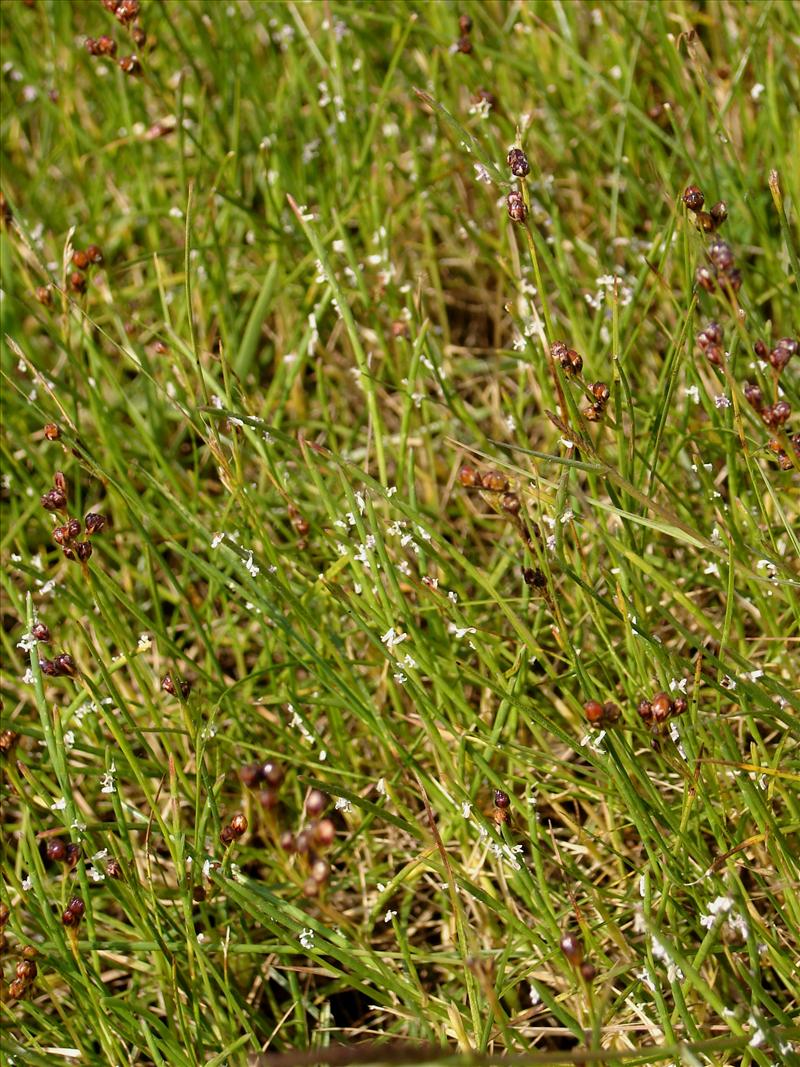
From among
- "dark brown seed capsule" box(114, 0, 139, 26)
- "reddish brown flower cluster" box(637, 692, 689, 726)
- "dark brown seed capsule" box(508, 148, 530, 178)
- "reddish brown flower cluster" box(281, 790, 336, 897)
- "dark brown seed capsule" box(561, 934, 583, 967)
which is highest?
"dark brown seed capsule" box(114, 0, 139, 26)

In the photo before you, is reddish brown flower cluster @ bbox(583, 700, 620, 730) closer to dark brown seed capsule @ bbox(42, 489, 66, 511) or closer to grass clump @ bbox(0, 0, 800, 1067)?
grass clump @ bbox(0, 0, 800, 1067)

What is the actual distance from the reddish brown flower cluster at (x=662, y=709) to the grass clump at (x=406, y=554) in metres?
0.01

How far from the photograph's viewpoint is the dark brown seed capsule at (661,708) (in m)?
1.41

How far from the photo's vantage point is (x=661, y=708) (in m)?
1.41

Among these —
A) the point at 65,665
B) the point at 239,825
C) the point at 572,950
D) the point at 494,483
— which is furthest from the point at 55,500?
the point at 572,950

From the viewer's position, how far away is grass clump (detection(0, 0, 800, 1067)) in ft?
5.28

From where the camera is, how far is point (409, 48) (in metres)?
3.05

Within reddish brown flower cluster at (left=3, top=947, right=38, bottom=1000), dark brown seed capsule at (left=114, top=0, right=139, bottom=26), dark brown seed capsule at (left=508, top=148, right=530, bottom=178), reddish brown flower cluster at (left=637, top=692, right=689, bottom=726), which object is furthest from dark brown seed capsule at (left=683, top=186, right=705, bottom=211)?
reddish brown flower cluster at (left=3, top=947, right=38, bottom=1000)

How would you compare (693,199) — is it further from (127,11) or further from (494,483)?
(127,11)

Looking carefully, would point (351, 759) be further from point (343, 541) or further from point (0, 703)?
point (0, 703)

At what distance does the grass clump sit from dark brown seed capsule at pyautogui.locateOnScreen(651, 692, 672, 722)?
0.05m

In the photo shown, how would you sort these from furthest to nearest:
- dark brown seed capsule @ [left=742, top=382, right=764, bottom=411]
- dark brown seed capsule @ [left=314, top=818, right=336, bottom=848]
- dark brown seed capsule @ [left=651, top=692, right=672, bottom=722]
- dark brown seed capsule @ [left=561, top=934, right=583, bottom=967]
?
dark brown seed capsule @ [left=742, top=382, right=764, bottom=411], dark brown seed capsule @ [left=651, top=692, right=672, bottom=722], dark brown seed capsule @ [left=561, top=934, right=583, bottom=967], dark brown seed capsule @ [left=314, top=818, right=336, bottom=848]

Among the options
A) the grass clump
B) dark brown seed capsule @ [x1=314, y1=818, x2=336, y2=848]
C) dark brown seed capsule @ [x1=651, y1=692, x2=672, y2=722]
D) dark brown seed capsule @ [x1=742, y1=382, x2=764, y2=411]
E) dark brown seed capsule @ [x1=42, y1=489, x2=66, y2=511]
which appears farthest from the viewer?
dark brown seed capsule @ [x1=42, y1=489, x2=66, y2=511]

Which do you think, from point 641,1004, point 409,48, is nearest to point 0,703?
point 641,1004
